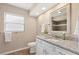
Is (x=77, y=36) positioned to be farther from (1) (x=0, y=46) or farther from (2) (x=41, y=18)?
(1) (x=0, y=46)

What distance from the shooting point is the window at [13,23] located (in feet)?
4.63

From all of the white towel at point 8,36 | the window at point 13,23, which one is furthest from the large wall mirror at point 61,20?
the white towel at point 8,36

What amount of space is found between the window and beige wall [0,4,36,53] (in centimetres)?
5

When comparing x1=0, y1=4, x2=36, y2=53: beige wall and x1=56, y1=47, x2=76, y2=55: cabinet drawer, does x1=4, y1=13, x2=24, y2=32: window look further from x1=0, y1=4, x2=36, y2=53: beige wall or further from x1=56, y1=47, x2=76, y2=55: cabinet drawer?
x1=56, y1=47, x2=76, y2=55: cabinet drawer

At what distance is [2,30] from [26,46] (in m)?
0.40

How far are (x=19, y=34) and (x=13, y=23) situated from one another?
0.18m

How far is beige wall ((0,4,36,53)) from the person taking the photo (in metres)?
1.40

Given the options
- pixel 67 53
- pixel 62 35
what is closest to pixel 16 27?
pixel 62 35

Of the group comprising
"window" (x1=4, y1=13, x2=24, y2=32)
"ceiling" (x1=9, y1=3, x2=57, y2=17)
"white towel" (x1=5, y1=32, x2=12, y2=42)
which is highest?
→ "ceiling" (x1=9, y1=3, x2=57, y2=17)

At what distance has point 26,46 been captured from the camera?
4.87 feet

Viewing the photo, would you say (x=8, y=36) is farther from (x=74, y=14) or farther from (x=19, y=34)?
(x=74, y=14)

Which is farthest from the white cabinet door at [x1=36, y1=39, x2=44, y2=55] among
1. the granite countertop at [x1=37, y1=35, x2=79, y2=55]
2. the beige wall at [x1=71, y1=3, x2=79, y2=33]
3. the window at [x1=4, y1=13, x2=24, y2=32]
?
the beige wall at [x1=71, y1=3, x2=79, y2=33]

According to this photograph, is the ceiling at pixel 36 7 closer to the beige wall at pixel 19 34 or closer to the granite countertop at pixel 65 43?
the beige wall at pixel 19 34

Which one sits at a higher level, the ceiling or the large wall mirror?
the ceiling
